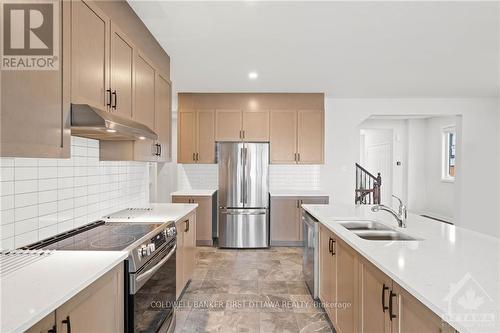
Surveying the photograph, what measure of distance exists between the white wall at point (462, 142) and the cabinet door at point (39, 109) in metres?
4.72

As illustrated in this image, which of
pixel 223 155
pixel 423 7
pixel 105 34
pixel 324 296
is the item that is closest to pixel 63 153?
pixel 105 34

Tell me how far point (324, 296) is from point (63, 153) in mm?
2303

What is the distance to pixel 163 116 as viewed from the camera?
3338mm

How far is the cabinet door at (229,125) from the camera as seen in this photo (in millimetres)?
5246

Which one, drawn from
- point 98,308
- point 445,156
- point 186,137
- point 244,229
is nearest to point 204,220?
point 244,229

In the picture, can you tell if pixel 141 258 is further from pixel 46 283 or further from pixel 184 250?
pixel 184 250

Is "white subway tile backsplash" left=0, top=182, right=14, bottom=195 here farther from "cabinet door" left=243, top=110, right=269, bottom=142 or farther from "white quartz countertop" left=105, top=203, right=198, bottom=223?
"cabinet door" left=243, top=110, right=269, bottom=142

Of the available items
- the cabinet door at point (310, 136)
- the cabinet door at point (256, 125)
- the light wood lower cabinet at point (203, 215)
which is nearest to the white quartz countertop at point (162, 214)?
the light wood lower cabinet at point (203, 215)

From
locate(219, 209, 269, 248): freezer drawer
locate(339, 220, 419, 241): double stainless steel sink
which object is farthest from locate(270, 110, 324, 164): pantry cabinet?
locate(339, 220, 419, 241): double stainless steel sink

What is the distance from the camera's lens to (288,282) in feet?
11.7

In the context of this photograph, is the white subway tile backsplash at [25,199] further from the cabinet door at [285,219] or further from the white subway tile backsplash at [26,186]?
the cabinet door at [285,219]

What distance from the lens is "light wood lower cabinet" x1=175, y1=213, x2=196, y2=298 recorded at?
2.80 m

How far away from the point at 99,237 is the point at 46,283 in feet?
2.59

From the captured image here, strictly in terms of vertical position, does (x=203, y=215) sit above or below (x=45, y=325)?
below
